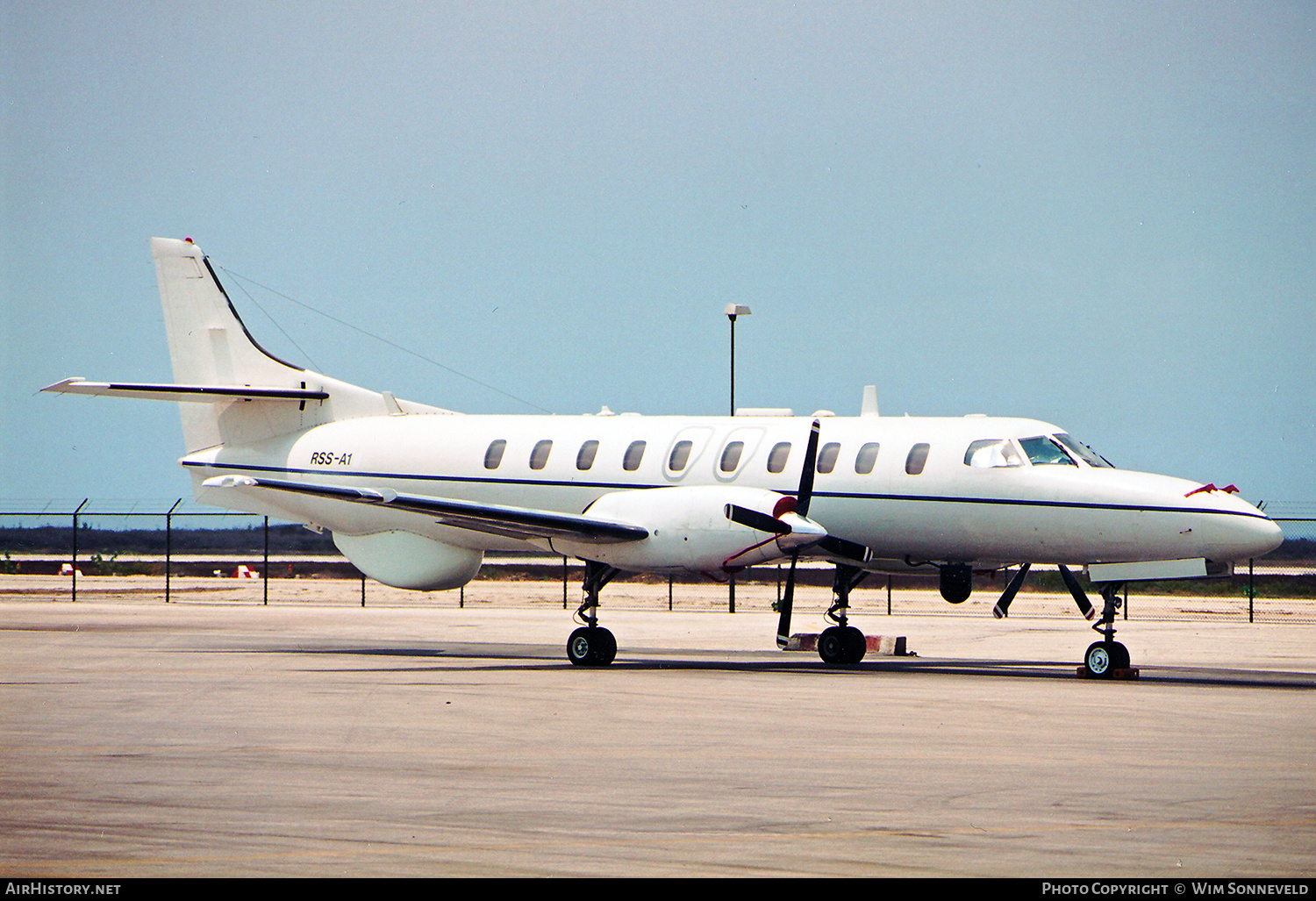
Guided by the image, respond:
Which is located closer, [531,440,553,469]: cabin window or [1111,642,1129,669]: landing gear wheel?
[1111,642,1129,669]: landing gear wheel

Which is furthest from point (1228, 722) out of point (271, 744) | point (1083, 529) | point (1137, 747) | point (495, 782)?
point (271, 744)

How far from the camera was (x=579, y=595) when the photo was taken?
45.2 m

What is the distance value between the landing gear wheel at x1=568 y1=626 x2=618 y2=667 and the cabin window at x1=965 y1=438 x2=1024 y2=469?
5.63 metres

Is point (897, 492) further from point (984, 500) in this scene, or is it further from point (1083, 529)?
point (1083, 529)

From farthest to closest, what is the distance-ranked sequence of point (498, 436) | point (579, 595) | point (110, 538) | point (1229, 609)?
point (110, 538)
point (579, 595)
point (1229, 609)
point (498, 436)

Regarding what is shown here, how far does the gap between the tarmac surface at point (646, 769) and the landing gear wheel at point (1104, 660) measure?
1.52ft

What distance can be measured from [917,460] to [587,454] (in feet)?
17.3

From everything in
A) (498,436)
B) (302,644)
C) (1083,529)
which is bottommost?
(302,644)

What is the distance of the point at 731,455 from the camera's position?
21703mm

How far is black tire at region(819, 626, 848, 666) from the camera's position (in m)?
21.6

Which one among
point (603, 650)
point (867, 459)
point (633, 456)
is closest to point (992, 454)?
point (867, 459)

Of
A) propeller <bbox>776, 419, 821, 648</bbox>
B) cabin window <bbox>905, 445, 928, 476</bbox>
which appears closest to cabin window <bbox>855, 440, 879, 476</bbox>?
cabin window <bbox>905, 445, 928, 476</bbox>

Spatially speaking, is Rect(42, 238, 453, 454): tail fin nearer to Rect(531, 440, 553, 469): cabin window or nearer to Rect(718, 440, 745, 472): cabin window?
Rect(531, 440, 553, 469): cabin window

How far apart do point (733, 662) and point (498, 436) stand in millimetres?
5337
